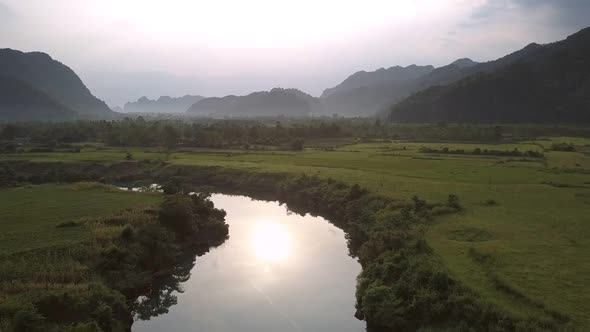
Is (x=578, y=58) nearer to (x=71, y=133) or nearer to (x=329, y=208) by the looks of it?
(x=329, y=208)

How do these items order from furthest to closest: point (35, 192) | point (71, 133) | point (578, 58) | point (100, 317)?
point (578, 58)
point (71, 133)
point (35, 192)
point (100, 317)

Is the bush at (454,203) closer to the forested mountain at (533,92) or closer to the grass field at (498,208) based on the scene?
Answer: the grass field at (498,208)

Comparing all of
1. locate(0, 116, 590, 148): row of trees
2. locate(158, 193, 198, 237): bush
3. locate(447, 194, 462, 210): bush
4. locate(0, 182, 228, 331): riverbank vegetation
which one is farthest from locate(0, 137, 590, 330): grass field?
locate(0, 116, 590, 148): row of trees

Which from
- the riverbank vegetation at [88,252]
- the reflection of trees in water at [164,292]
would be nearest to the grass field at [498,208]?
the riverbank vegetation at [88,252]

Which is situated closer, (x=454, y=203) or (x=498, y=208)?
(x=498, y=208)

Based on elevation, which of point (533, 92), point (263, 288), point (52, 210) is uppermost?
point (533, 92)

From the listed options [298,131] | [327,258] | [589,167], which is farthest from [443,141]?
[327,258]

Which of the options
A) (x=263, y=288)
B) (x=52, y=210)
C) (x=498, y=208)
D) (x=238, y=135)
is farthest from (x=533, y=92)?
(x=52, y=210)

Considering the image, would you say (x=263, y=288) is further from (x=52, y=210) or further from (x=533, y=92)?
(x=533, y=92)
